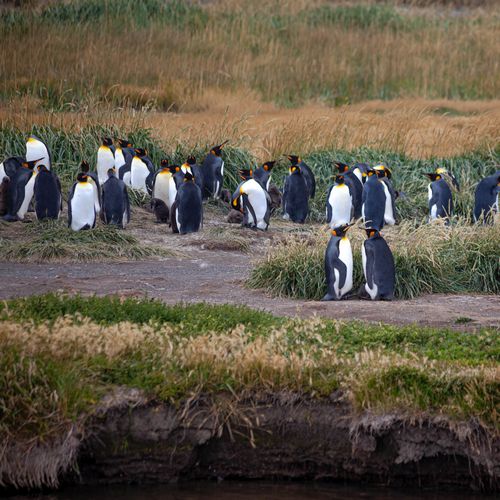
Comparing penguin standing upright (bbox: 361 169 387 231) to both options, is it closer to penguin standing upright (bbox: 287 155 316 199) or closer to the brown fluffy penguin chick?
penguin standing upright (bbox: 287 155 316 199)

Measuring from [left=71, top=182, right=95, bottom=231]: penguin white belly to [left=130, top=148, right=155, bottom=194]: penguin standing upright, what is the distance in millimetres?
2393

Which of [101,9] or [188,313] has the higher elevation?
[101,9]

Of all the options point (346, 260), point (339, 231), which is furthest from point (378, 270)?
point (339, 231)

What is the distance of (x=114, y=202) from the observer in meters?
13.8

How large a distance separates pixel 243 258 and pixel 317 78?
50.2 feet

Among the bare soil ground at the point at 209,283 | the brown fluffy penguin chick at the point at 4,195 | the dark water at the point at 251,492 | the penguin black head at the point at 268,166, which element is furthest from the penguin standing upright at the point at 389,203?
the dark water at the point at 251,492

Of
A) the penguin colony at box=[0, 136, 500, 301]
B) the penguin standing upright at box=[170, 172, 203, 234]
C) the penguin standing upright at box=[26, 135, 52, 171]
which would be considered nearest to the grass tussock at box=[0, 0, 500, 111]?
the penguin standing upright at box=[26, 135, 52, 171]

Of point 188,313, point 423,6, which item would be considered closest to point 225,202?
point 188,313

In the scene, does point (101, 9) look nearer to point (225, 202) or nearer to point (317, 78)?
point (317, 78)

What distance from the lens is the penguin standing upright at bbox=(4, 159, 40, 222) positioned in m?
13.8

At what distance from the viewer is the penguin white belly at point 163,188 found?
49.9 ft

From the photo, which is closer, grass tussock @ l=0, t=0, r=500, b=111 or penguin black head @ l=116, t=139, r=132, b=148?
penguin black head @ l=116, t=139, r=132, b=148

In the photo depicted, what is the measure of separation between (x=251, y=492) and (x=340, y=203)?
8.14m

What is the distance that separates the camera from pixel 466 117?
22656mm
